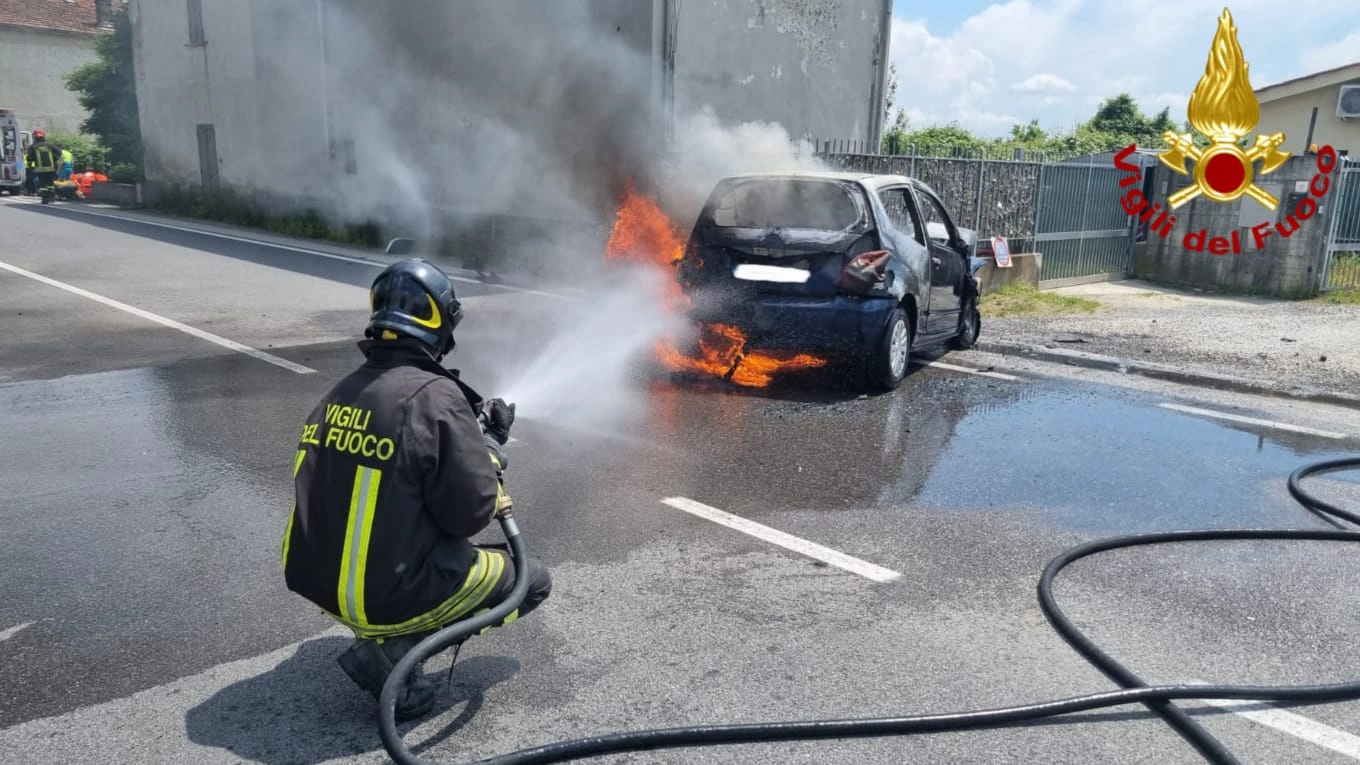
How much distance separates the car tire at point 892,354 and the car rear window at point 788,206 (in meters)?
0.86

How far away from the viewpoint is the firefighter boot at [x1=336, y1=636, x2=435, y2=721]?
10.3 ft

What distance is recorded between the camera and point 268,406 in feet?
23.8

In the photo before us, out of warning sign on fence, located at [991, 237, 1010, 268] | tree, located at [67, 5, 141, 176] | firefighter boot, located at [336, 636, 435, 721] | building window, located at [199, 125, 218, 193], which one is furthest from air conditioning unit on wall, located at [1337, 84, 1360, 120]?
tree, located at [67, 5, 141, 176]

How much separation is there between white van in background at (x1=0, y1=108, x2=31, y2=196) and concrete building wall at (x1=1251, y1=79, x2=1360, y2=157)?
115 feet

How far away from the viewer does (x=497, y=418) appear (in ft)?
10.9

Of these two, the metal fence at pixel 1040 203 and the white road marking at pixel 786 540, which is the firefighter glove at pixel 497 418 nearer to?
the white road marking at pixel 786 540

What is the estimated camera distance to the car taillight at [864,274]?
740cm

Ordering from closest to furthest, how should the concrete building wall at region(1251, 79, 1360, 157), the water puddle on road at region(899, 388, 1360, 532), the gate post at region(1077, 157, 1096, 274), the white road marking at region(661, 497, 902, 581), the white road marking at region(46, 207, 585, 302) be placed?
1. the white road marking at region(661, 497, 902, 581)
2. the water puddle on road at region(899, 388, 1360, 532)
3. the white road marking at region(46, 207, 585, 302)
4. the gate post at region(1077, 157, 1096, 274)
5. the concrete building wall at region(1251, 79, 1360, 157)

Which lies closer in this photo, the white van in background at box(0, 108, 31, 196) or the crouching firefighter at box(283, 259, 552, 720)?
the crouching firefighter at box(283, 259, 552, 720)

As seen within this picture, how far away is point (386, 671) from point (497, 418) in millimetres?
863

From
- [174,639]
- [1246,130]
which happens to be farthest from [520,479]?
[1246,130]

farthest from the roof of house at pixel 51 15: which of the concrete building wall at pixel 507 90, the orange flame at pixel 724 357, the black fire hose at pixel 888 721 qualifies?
the black fire hose at pixel 888 721

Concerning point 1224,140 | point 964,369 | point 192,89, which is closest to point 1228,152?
point 1224,140

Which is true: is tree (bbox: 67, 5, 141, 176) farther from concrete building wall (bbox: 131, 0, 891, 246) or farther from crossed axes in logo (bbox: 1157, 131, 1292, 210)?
crossed axes in logo (bbox: 1157, 131, 1292, 210)
